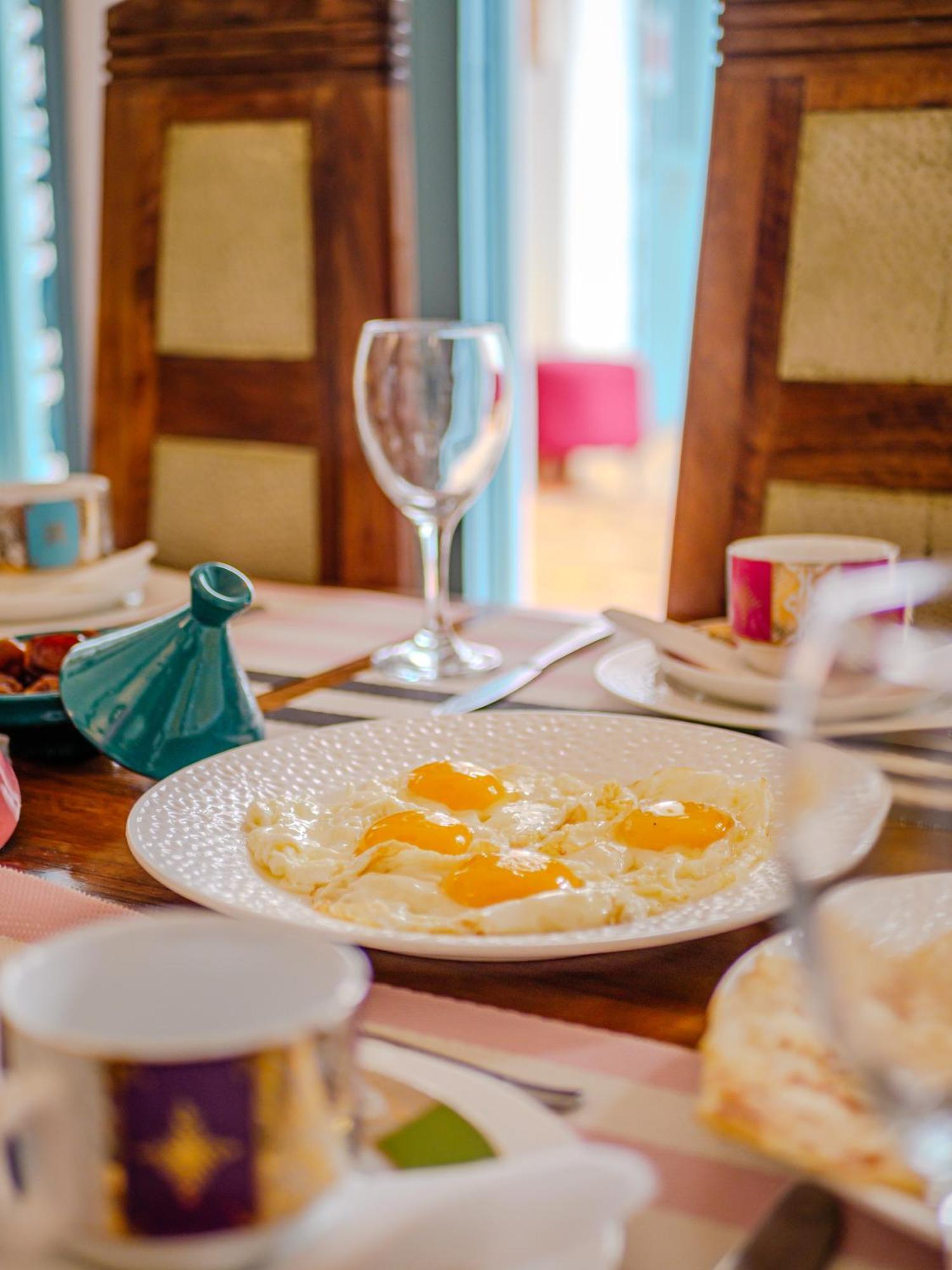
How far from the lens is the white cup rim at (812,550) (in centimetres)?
106

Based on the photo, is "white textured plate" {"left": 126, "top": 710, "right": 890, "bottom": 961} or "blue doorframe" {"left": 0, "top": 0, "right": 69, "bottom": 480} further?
"blue doorframe" {"left": 0, "top": 0, "right": 69, "bottom": 480}

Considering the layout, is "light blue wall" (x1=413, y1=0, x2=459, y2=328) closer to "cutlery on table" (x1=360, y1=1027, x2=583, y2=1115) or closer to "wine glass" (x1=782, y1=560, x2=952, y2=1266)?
"cutlery on table" (x1=360, y1=1027, x2=583, y2=1115)

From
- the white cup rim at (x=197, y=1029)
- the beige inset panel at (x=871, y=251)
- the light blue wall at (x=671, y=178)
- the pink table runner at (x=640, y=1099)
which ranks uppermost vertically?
the light blue wall at (x=671, y=178)

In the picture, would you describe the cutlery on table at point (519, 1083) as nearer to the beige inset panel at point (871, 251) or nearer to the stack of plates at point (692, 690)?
the stack of plates at point (692, 690)

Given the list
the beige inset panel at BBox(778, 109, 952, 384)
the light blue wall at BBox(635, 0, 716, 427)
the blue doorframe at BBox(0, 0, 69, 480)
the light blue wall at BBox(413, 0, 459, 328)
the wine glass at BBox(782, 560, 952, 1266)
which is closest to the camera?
the wine glass at BBox(782, 560, 952, 1266)

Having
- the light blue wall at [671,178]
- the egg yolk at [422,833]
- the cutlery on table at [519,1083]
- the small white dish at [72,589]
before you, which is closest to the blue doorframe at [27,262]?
the small white dish at [72,589]

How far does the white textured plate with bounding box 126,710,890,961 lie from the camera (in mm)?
570

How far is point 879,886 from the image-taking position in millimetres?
371

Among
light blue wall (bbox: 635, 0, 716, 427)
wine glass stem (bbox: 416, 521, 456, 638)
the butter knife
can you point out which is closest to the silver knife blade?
the butter knife

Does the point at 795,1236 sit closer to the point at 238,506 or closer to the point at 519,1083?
the point at 519,1083

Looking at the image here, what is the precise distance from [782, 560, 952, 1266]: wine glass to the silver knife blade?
4 centimetres

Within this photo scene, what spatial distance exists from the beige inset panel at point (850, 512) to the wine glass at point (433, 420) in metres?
0.40

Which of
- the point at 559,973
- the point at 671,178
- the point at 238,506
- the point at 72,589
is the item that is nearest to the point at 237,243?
the point at 238,506

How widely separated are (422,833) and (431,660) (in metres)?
0.46
